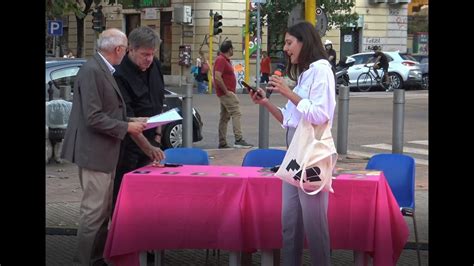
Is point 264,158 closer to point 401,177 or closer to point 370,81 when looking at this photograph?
point 401,177

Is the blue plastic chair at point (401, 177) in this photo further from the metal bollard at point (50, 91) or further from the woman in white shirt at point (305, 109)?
the metal bollard at point (50, 91)

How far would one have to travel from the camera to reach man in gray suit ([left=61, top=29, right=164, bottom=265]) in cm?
589

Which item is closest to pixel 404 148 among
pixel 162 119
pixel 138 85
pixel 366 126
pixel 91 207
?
pixel 366 126

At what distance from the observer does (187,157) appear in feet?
22.7

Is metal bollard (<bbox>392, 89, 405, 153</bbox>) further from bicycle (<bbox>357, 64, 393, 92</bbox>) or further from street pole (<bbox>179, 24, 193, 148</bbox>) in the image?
bicycle (<bbox>357, 64, 393, 92</bbox>)

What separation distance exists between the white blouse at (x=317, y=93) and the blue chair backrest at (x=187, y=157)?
1684 millimetres

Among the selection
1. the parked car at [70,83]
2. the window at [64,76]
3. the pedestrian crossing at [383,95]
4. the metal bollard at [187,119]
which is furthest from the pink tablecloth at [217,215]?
the pedestrian crossing at [383,95]

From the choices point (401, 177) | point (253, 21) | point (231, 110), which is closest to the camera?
point (401, 177)

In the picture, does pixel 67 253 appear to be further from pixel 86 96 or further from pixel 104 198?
pixel 86 96

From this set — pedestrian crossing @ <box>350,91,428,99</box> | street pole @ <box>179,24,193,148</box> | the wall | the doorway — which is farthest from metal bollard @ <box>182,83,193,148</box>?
the wall

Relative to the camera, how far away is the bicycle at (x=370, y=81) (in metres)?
30.9

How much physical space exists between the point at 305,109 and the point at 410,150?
9.52m
